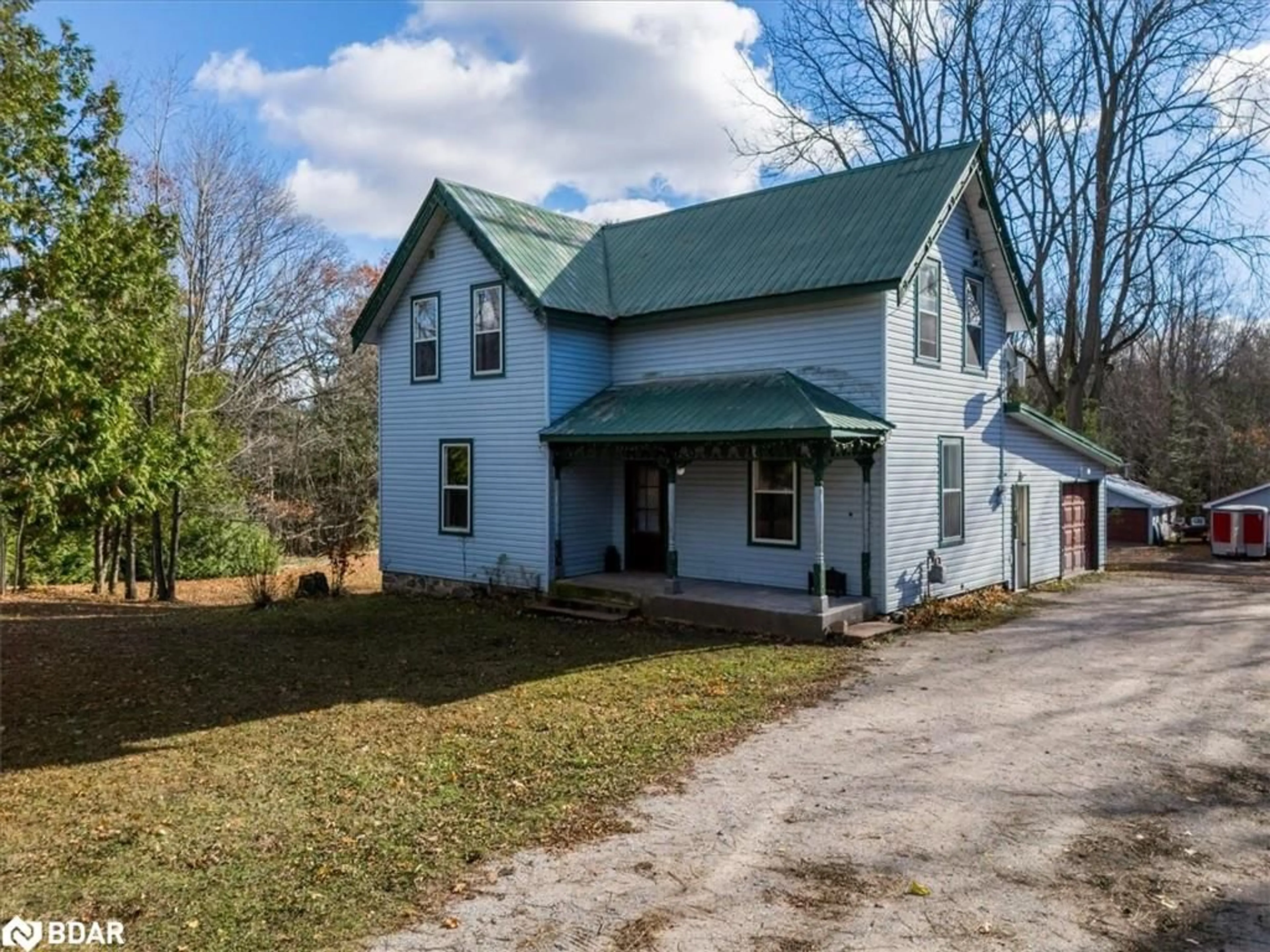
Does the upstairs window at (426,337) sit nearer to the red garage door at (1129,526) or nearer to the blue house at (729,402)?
the blue house at (729,402)

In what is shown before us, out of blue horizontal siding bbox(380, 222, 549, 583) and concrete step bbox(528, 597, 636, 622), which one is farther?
blue horizontal siding bbox(380, 222, 549, 583)

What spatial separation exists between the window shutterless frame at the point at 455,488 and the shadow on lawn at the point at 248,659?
159 cm

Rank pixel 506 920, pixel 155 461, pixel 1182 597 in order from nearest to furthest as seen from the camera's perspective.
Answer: pixel 506 920
pixel 155 461
pixel 1182 597

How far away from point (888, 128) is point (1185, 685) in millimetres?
22178

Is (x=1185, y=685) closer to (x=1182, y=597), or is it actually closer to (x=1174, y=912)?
(x=1174, y=912)

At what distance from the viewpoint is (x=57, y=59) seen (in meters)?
10.9

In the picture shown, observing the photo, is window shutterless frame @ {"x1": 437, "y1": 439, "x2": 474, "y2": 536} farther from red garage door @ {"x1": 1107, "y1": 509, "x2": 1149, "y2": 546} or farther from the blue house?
red garage door @ {"x1": 1107, "y1": 509, "x2": 1149, "y2": 546}

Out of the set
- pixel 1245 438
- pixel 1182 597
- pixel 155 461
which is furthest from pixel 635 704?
pixel 1245 438

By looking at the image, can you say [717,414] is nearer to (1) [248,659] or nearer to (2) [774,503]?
(2) [774,503]

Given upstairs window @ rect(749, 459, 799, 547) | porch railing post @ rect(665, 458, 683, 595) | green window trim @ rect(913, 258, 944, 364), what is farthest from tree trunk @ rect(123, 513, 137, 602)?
green window trim @ rect(913, 258, 944, 364)

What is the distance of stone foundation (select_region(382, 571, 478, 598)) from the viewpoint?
16.2m

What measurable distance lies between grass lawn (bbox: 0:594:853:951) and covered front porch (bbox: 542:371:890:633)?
155cm

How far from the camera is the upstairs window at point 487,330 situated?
15570 millimetres

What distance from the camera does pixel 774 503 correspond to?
1392cm
